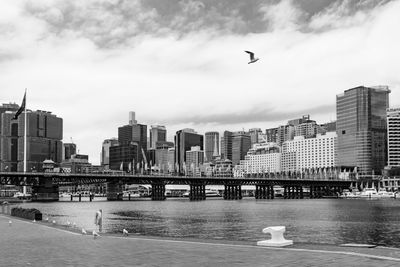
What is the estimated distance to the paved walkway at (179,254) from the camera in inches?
916

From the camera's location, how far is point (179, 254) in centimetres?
2677

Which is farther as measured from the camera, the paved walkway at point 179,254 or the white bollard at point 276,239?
the white bollard at point 276,239

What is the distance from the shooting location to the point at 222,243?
32.3m

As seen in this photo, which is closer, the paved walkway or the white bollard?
the paved walkway

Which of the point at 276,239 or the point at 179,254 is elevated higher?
the point at 276,239

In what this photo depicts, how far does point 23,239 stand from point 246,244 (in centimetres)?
1586

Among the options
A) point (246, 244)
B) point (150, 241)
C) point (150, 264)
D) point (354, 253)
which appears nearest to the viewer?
point (150, 264)

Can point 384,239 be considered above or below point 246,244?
below

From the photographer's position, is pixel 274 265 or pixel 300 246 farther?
pixel 300 246

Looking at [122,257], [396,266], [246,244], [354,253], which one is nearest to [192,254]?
[122,257]

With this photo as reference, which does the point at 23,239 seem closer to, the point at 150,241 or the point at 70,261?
the point at 150,241

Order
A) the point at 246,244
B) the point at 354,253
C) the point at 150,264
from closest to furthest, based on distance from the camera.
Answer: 1. the point at 150,264
2. the point at 354,253
3. the point at 246,244

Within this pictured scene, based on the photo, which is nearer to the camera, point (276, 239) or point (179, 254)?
point (179, 254)

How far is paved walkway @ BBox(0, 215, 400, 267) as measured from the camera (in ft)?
76.3
